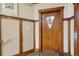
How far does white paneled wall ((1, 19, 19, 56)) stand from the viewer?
138 centimetres

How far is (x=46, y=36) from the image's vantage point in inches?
58.0

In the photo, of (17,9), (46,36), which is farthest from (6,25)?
(46,36)

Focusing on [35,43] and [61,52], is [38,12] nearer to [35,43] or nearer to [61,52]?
[35,43]

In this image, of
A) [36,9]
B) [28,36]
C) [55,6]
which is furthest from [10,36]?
[55,6]

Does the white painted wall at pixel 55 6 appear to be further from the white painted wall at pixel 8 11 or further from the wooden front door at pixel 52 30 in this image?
the white painted wall at pixel 8 11

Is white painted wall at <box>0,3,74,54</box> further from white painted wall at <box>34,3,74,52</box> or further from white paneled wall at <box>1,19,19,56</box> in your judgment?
white paneled wall at <box>1,19,19,56</box>

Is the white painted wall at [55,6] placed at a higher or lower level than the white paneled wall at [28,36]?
higher

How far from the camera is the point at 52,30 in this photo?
146 centimetres

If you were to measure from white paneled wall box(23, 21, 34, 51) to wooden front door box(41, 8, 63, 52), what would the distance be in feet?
0.42

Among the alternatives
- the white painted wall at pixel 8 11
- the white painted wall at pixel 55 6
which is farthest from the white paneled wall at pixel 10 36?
the white painted wall at pixel 55 6

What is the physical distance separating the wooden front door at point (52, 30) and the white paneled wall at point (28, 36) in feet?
0.42

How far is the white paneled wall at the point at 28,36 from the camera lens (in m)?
→ 1.45

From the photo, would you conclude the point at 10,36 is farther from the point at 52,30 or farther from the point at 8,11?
the point at 52,30

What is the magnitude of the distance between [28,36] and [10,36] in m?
0.20
